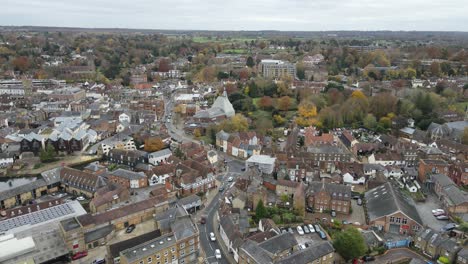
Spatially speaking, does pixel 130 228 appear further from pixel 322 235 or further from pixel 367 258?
pixel 367 258

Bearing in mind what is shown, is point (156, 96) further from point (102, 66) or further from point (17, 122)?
point (102, 66)

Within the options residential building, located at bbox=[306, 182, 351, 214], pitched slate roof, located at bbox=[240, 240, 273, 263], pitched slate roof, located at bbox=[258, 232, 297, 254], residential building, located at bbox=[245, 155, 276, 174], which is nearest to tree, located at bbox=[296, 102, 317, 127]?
residential building, located at bbox=[245, 155, 276, 174]

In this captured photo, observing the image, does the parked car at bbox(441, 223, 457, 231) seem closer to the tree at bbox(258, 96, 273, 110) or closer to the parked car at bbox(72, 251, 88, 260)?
the parked car at bbox(72, 251, 88, 260)

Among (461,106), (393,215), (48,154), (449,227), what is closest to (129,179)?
(48,154)

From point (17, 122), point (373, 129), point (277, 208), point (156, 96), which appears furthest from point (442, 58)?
point (17, 122)

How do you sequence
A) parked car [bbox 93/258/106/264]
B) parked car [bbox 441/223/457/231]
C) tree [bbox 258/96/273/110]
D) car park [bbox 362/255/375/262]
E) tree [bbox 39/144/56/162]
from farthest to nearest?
tree [bbox 258/96/273/110]
tree [bbox 39/144/56/162]
parked car [bbox 441/223/457/231]
car park [bbox 362/255/375/262]
parked car [bbox 93/258/106/264]

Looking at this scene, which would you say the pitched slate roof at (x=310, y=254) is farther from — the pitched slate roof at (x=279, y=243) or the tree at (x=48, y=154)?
the tree at (x=48, y=154)
